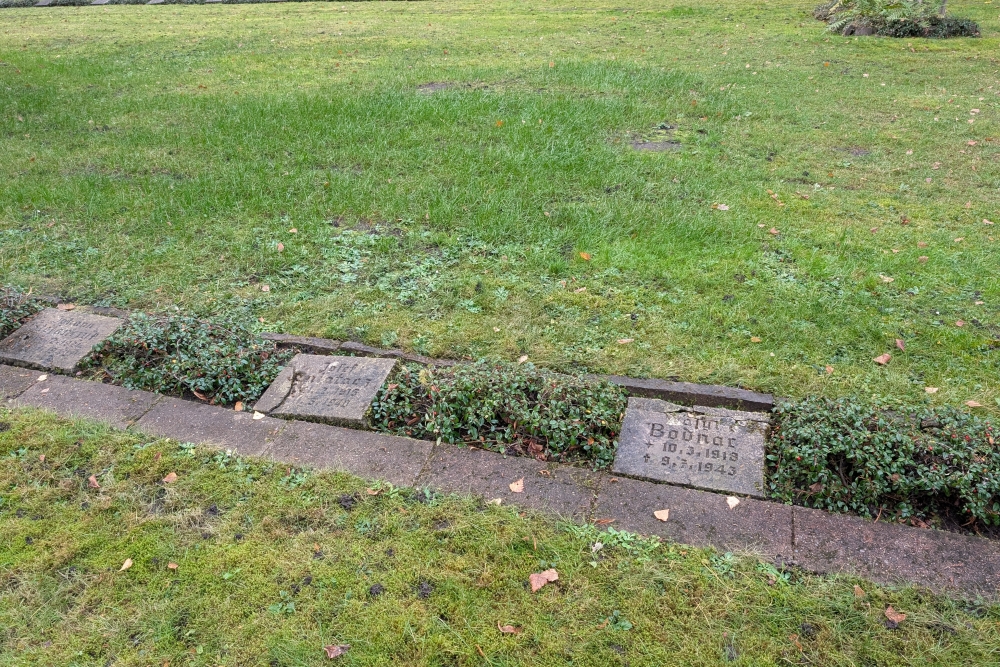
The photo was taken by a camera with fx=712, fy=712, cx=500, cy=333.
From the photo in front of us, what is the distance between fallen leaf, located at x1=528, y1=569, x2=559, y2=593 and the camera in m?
2.53

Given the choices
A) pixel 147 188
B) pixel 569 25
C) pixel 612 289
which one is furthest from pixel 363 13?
pixel 612 289

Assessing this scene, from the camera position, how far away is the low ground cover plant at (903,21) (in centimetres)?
1100

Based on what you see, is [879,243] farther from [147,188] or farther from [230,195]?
[147,188]

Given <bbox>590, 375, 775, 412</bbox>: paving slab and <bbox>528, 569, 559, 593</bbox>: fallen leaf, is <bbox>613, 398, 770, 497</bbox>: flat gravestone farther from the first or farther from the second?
<bbox>528, 569, 559, 593</bbox>: fallen leaf

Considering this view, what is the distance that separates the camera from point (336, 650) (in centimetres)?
234

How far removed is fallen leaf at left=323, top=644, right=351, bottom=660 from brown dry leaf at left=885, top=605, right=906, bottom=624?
70.6 inches

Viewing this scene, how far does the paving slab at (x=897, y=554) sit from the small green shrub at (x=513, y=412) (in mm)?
890

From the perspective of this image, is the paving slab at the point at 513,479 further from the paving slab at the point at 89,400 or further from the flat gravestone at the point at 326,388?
the paving slab at the point at 89,400

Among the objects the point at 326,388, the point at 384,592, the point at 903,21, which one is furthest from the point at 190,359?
the point at 903,21

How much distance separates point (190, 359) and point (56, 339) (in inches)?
38.8

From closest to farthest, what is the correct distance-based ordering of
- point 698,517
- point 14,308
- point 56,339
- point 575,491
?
point 698,517
point 575,491
point 56,339
point 14,308

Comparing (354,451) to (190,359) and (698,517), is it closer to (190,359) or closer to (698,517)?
(190,359)

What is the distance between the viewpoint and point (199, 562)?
2660 millimetres

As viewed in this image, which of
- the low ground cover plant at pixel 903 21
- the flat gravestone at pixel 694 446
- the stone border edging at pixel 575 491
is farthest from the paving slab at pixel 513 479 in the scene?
the low ground cover plant at pixel 903 21
